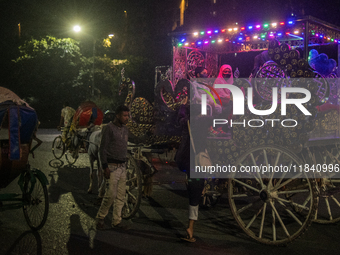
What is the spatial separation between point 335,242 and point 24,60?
95.4 ft

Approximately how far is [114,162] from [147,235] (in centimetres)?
120

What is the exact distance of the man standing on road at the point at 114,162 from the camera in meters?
5.52

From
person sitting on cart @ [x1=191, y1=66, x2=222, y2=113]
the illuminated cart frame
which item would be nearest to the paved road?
person sitting on cart @ [x1=191, y1=66, x2=222, y2=113]

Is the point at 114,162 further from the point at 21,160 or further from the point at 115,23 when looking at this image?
the point at 115,23

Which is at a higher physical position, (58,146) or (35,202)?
(35,202)

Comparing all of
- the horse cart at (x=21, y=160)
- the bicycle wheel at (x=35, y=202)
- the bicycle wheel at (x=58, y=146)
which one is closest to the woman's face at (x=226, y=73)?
the horse cart at (x=21, y=160)

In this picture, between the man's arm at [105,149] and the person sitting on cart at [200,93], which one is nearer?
the man's arm at [105,149]

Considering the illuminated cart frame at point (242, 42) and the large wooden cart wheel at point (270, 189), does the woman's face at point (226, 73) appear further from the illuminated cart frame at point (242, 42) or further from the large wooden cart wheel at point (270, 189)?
the large wooden cart wheel at point (270, 189)

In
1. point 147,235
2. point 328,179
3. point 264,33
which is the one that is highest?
point 264,33

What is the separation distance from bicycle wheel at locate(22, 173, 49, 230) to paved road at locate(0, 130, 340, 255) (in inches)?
6.3

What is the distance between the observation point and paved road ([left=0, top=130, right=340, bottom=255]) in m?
4.77

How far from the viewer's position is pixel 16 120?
17.1 feet

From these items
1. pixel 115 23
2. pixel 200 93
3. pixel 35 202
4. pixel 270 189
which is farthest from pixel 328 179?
pixel 115 23

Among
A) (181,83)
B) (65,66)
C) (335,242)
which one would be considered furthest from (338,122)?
(65,66)
